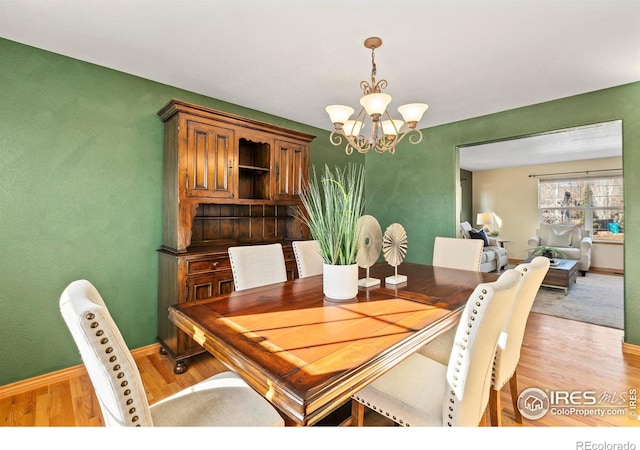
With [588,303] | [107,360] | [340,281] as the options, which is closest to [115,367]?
[107,360]

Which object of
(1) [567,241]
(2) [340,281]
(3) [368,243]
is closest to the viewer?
(2) [340,281]

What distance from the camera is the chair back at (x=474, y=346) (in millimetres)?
938

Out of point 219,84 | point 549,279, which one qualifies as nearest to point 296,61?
point 219,84

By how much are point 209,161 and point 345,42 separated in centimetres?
144

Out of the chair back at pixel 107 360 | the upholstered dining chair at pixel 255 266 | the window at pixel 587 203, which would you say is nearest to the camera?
the chair back at pixel 107 360

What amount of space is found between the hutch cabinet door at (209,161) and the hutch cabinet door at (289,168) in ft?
1.75

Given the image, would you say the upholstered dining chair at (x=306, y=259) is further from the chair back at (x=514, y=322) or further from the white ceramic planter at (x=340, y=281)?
the chair back at (x=514, y=322)

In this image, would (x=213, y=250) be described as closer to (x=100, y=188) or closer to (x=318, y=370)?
(x=100, y=188)

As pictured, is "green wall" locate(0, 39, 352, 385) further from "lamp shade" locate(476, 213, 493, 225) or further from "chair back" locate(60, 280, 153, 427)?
"lamp shade" locate(476, 213, 493, 225)

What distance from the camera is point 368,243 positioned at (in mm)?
1705

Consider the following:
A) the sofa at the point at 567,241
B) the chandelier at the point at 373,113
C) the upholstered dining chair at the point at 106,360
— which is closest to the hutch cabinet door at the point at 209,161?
the chandelier at the point at 373,113

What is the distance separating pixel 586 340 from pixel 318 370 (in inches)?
127

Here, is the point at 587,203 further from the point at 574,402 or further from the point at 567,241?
the point at 574,402

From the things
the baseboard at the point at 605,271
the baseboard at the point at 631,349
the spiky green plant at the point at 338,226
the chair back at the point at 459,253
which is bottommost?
the baseboard at the point at 631,349
